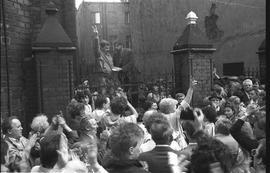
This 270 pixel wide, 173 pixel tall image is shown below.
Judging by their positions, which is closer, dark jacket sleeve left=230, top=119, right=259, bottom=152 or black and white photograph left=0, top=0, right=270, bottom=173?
black and white photograph left=0, top=0, right=270, bottom=173

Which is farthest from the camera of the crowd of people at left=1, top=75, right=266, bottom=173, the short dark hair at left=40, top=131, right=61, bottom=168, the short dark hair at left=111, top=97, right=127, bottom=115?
the short dark hair at left=111, top=97, right=127, bottom=115

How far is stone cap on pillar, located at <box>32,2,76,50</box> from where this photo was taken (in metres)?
9.55

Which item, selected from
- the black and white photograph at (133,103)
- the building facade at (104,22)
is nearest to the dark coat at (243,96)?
the black and white photograph at (133,103)

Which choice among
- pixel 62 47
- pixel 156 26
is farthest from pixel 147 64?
pixel 62 47

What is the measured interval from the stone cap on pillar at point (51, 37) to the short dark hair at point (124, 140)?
622 cm

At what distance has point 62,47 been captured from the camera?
9656mm

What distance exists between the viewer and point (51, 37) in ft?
31.8

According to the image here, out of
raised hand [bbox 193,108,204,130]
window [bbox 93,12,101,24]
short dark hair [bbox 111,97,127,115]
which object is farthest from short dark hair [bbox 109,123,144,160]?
window [bbox 93,12,101,24]

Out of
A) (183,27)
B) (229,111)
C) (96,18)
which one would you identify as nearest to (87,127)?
(229,111)

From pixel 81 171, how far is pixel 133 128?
0.56 metres

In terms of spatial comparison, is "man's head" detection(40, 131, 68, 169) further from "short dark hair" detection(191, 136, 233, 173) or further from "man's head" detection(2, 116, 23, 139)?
"man's head" detection(2, 116, 23, 139)

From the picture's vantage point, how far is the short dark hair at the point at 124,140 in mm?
3574

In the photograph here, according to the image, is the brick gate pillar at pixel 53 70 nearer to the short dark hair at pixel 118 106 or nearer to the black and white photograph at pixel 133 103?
the black and white photograph at pixel 133 103

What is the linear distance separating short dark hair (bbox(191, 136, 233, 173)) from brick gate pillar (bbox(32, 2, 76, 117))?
679cm
